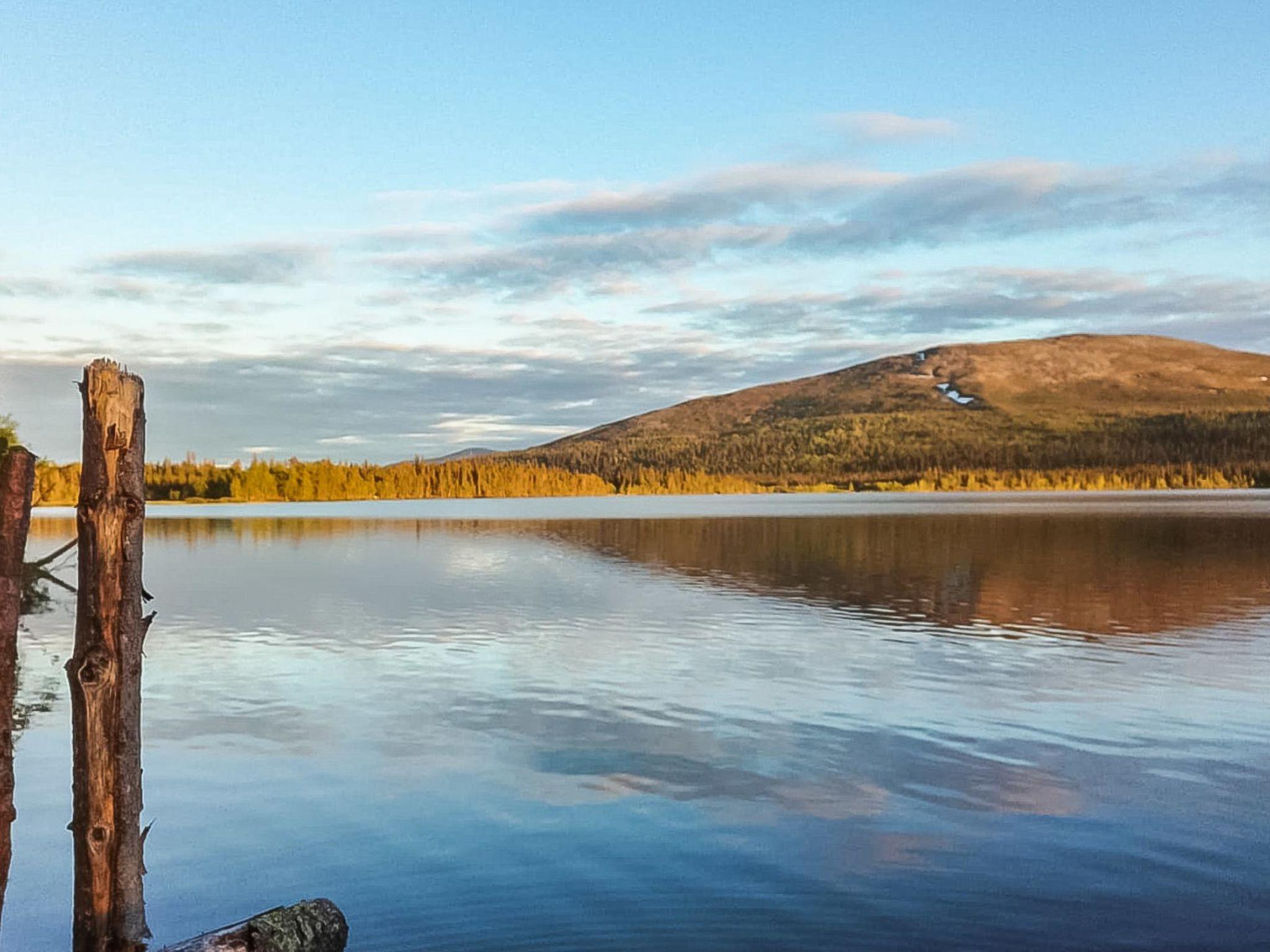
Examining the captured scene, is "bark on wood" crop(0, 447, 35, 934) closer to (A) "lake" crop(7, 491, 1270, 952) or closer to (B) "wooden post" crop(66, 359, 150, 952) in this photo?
(B) "wooden post" crop(66, 359, 150, 952)

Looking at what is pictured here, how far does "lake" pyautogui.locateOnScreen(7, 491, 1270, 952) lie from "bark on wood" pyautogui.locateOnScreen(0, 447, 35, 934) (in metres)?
1.45

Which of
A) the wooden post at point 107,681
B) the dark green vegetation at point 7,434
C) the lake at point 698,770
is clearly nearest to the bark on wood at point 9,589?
the wooden post at point 107,681

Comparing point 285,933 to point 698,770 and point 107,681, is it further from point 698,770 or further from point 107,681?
point 698,770

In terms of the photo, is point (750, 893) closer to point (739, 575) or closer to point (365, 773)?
point (365, 773)

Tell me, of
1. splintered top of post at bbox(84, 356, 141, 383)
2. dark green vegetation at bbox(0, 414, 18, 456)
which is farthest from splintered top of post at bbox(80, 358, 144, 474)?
dark green vegetation at bbox(0, 414, 18, 456)

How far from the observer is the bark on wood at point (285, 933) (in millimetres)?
8156

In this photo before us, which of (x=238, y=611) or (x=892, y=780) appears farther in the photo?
(x=238, y=611)

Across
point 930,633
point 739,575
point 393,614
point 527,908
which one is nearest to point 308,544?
point 739,575

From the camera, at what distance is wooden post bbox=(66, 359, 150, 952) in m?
8.70

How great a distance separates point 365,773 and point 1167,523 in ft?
254

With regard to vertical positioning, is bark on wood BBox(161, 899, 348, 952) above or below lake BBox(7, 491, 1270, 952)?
above

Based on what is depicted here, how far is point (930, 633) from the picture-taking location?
26766mm

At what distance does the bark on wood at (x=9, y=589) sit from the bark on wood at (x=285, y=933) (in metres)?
1.50

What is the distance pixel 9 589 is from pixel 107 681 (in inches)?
36.2
